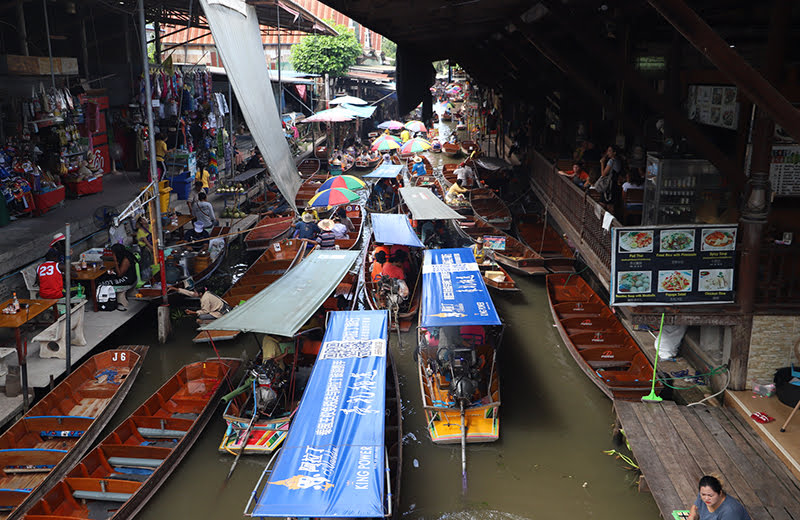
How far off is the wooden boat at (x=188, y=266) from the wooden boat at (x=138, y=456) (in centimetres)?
330

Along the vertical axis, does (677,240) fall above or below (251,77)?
below

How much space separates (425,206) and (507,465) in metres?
9.48

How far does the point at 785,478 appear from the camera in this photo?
22.8 feet

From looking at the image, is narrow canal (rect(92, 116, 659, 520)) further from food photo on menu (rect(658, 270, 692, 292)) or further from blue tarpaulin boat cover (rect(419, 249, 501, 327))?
food photo on menu (rect(658, 270, 692, 292))

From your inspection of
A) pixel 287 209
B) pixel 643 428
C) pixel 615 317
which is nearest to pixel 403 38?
pixel 615 317

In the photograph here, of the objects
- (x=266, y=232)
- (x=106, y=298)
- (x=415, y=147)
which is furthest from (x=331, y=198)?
(x=415, y=147)

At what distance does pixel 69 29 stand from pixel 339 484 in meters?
17.3

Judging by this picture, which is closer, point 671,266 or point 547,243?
point 671,266

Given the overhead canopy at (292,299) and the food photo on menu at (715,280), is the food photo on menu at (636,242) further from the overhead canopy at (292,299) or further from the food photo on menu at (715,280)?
the overhead canopy at (292,299)

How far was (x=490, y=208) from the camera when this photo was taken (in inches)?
794

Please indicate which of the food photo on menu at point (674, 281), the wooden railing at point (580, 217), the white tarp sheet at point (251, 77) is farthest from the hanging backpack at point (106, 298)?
the food photo on menu at point (674, 281)

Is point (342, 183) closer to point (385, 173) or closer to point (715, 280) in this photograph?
point (385, 173)

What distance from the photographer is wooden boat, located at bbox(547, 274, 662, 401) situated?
9469 mm

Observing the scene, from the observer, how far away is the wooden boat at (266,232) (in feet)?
56.4
